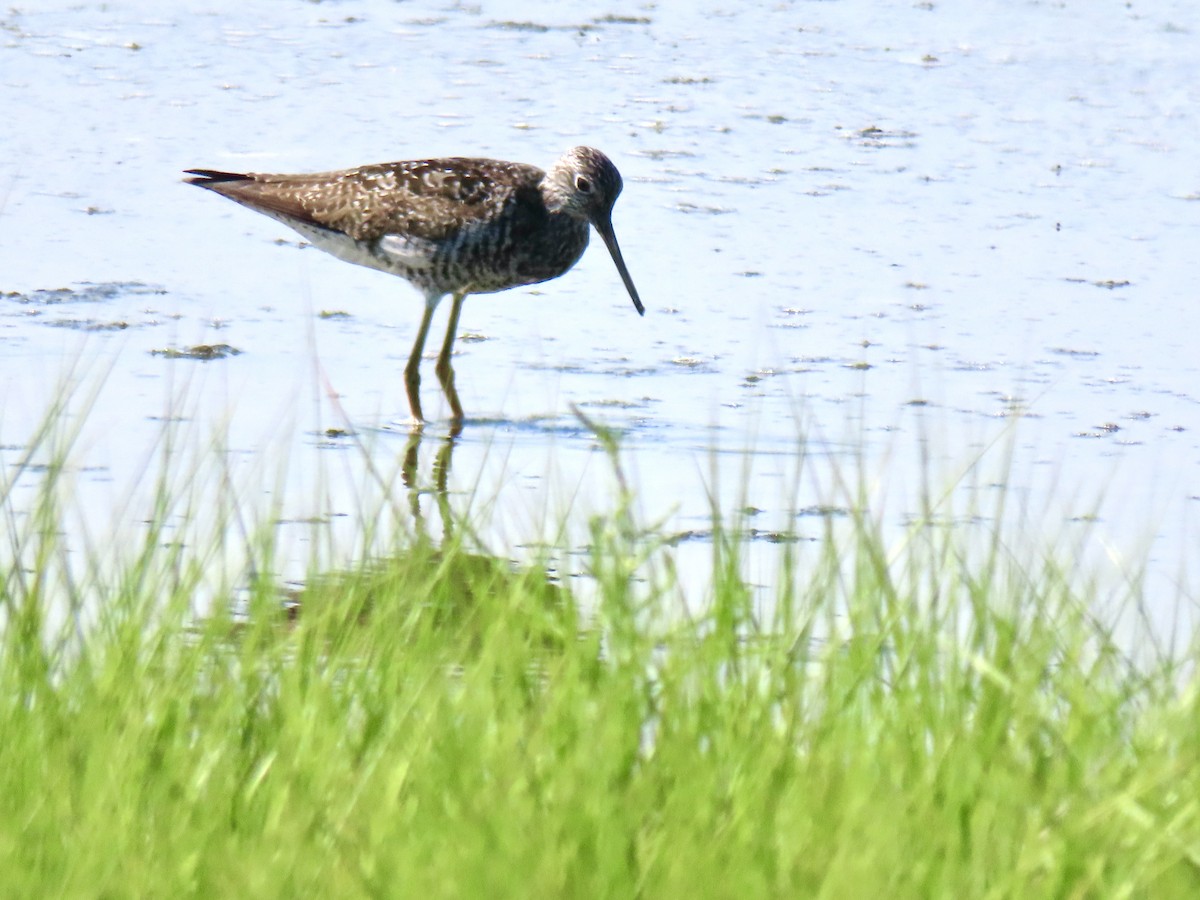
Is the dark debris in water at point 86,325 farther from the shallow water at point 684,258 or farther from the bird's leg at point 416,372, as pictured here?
the bird's leg at point 416,372

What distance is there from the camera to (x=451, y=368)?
6898mm

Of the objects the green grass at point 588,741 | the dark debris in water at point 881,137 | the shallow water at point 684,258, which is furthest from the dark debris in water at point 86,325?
the dark debris in water at point 881,137

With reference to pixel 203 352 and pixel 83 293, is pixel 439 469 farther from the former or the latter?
pixel 83 293

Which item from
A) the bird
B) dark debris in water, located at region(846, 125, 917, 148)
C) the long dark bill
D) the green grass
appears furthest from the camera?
dark debris in water, located at region(846, 125, 917, 148)

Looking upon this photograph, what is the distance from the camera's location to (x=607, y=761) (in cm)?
297

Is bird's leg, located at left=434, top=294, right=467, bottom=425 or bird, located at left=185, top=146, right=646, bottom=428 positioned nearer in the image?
bird's leg, located at left=434, top=294, right=467, bottom=425

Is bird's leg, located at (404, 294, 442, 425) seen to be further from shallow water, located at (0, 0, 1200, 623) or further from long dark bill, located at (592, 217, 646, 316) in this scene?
long dark bill, located at (592, 217, 646, 316)

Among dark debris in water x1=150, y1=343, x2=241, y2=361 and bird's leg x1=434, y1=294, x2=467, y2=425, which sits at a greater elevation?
dark debris in water x1=150, y1=343, x2=241, y2=361

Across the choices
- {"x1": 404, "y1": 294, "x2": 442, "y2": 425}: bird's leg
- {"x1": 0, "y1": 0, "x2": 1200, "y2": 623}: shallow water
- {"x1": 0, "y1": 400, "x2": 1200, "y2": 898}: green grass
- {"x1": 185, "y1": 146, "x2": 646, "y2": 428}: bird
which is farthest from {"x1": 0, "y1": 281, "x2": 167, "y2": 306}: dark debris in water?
{"x1": 0, "y1": 400, "x2": 1200, "y2": 898}: green grass

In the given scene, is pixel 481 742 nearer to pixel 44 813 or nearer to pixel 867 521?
pixel 44 813

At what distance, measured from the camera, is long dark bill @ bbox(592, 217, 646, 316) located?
7105 millimetres

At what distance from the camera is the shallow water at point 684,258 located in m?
5.73

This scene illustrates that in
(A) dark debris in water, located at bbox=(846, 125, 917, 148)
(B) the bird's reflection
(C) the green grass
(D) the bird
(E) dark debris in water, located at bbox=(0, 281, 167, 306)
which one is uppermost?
(C) the green grass

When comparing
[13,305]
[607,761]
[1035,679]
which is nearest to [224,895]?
[607,761]
